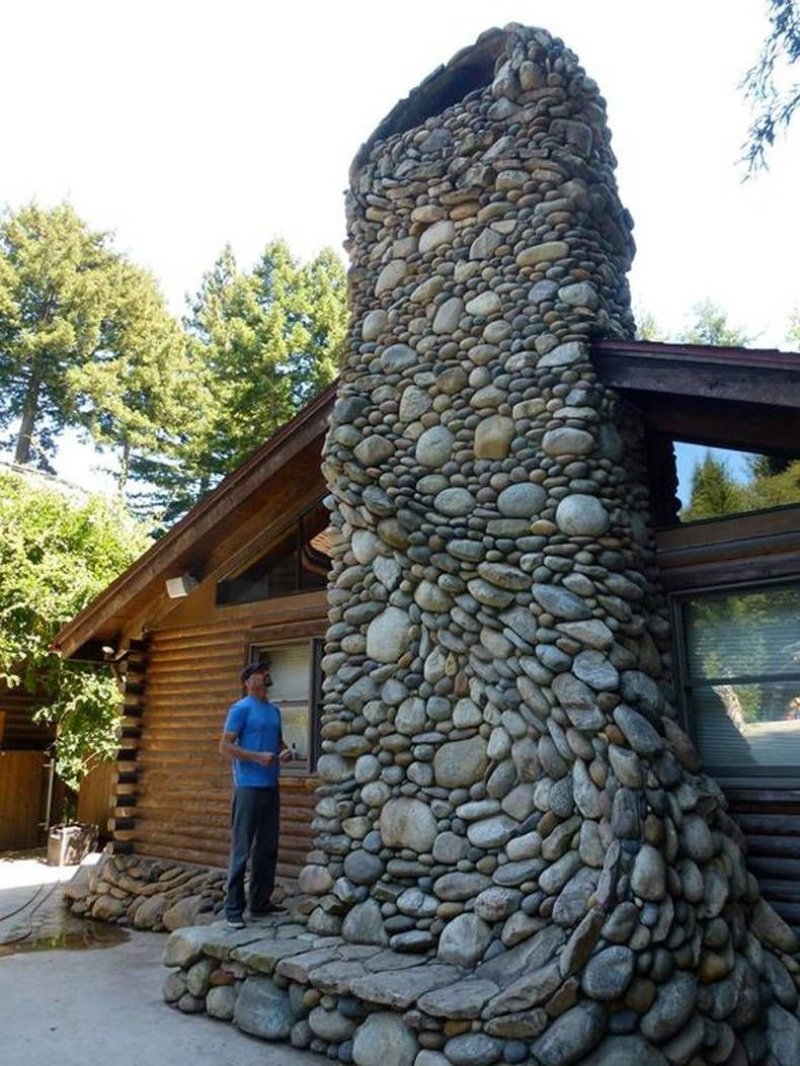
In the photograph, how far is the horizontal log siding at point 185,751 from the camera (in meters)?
8.98

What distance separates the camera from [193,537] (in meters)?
8.93

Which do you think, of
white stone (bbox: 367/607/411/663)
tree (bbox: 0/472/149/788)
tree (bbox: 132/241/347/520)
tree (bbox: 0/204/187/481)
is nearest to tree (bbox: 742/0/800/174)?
white stone (bbox: 367/607/411/663)

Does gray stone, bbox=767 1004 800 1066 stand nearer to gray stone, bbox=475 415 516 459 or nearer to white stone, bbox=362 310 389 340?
gray stone, bbox=475 415 516 459

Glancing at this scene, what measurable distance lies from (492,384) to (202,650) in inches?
189

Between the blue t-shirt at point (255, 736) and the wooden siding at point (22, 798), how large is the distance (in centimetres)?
967

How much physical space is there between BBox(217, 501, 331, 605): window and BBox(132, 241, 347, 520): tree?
1423cm

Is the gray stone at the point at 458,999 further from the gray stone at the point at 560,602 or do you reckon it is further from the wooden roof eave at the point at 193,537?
the wooden roof eave at the point at 193,537

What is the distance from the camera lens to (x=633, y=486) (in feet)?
20.9

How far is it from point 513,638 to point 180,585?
4.88 metres

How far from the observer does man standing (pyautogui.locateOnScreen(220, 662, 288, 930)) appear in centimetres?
663

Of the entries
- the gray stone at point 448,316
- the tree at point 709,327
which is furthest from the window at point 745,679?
the tree at point 709,327

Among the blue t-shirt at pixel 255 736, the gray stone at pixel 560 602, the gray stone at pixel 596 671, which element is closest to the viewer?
the gray stone at pixel 596 671

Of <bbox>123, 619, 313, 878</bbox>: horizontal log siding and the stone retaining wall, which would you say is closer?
the stone retaining wall

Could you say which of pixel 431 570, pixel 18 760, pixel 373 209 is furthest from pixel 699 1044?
pixel 18 760
